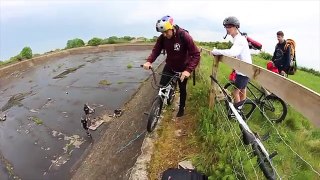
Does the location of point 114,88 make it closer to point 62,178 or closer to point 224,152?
point 62,178

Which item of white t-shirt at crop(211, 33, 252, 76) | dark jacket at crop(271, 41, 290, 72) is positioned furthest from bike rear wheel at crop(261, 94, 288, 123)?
dark jacket at crop(271, 41, 290, 72)

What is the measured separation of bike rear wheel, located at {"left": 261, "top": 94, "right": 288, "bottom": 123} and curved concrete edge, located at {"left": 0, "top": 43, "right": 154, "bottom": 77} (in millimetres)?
11953

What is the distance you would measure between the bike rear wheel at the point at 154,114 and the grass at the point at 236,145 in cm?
24

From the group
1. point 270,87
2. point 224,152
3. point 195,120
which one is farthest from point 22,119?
point 270,87

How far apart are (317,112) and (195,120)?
4.41 metres

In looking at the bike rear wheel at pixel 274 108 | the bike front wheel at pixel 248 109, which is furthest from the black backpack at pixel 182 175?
the bike rear wheel at pixel 274 108

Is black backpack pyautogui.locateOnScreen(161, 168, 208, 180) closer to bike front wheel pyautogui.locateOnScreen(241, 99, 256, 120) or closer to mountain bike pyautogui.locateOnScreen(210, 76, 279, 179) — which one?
mountain bike pyautogui.locateOnScreen(210, 76, 279, 179)

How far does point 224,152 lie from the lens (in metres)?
4.56

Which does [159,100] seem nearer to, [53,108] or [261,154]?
[261,154]

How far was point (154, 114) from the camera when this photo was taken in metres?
6.36

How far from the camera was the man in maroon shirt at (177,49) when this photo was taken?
604 centimetres

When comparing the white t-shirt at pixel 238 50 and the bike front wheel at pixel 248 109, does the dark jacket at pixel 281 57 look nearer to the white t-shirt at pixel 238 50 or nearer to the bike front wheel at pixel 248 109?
the bike front wheel at pixel 248 109

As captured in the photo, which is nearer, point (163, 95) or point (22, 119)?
point (163, 95)

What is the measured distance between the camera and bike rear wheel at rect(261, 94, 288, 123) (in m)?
6.84
